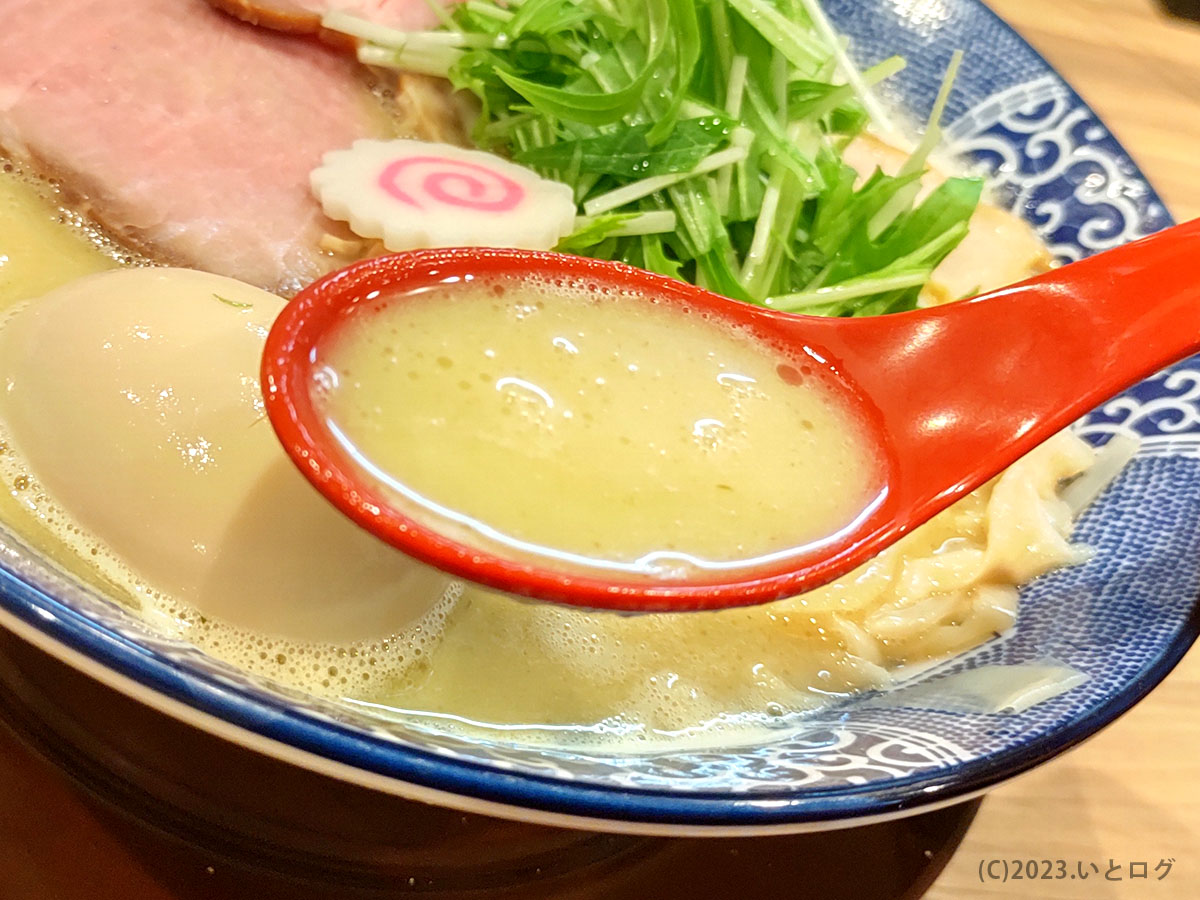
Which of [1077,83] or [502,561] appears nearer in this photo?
[502,561]

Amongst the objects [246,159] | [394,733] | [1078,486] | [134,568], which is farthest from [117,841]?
[1078,486]

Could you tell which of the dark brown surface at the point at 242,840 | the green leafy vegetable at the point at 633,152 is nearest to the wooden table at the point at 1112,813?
the dark brown surface at the point at 242,840

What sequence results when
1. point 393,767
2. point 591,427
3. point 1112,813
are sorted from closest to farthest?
point 393,767 < point 591,427 < point 1112,813

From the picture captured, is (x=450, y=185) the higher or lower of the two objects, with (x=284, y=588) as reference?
higher

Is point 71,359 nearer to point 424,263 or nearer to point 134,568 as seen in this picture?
point 134,568

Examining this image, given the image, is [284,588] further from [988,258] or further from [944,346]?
[988,258]

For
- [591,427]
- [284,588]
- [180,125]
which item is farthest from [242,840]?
[180,125]

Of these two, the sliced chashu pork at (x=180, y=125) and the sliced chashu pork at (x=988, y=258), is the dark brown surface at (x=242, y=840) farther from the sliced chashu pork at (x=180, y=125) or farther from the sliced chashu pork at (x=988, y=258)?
the sliced chashu pork at (x=988, y=258)
